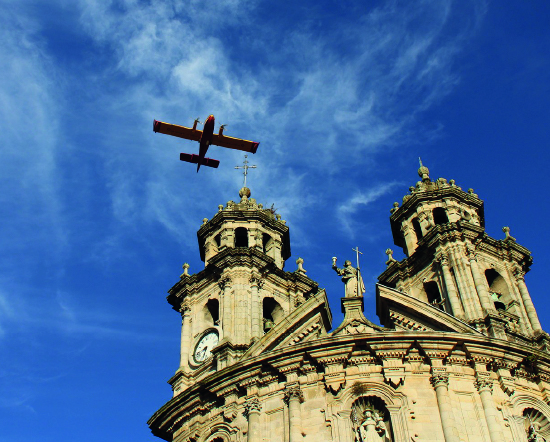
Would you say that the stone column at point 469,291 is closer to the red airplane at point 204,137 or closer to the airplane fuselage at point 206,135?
the red airplane at point 204,137

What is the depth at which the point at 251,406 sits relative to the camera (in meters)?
25.1

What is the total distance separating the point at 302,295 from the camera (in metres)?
39.6

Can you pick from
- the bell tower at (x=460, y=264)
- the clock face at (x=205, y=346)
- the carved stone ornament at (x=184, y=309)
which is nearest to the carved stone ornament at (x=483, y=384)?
the bell tower at (x=460, y=264)

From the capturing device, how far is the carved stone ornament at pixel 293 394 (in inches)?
963

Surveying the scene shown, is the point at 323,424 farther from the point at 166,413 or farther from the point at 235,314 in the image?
the point at 235,314

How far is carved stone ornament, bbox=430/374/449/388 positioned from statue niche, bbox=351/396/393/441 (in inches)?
67.0

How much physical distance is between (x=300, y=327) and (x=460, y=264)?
10922 mm

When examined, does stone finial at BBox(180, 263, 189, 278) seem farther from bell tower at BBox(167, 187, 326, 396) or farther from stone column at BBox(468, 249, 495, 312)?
stone column at BBox(468, 249, 495, 312)

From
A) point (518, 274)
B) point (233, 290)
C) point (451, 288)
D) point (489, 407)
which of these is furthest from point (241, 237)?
point (489, 407)

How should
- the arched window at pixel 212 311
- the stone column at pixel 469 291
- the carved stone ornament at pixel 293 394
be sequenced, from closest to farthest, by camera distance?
1. the carved stone ornament at pixel 293 394
2. the stone column at pixel 469 291
3. the arched window at pixel 212 311

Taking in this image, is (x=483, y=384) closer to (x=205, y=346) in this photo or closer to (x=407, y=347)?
(x=407, y=347)

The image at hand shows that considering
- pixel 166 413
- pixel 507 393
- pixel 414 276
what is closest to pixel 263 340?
pixel 166 413

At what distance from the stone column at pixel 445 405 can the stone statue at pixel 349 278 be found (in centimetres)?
531

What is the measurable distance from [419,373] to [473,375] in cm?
174
